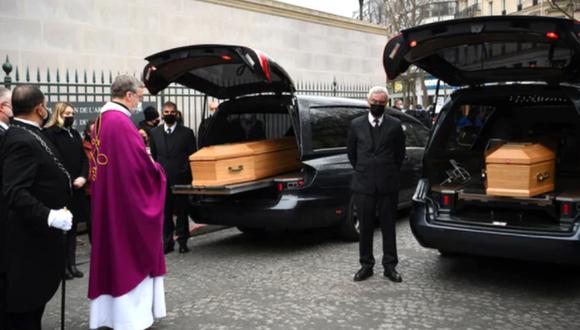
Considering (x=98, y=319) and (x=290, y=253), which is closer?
(x=98, y=319)

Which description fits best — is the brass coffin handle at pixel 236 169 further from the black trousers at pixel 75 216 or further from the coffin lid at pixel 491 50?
the coffin lid at pixel 491 50

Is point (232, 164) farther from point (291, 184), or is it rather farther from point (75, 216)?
point (75, 216)

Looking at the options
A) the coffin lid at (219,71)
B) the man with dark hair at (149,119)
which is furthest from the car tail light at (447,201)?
the man with dark hair at (149,119)

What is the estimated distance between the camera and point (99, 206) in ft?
13.9

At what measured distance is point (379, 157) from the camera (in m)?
5.79

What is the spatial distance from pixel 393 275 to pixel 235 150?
2.33 m

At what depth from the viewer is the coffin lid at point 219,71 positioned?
247 inches

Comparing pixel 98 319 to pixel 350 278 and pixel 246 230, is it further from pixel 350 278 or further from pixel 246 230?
pixel 246 230

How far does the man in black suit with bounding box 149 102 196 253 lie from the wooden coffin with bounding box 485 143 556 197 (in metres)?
3.61

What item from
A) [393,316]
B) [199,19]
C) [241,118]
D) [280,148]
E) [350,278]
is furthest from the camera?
[199,19]

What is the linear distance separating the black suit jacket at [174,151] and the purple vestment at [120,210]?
2.84m

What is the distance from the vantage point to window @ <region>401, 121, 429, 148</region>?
28.3ft

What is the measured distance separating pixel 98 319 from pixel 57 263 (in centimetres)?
72

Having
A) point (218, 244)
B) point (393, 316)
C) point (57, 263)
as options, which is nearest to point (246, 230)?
point (218, 244)
